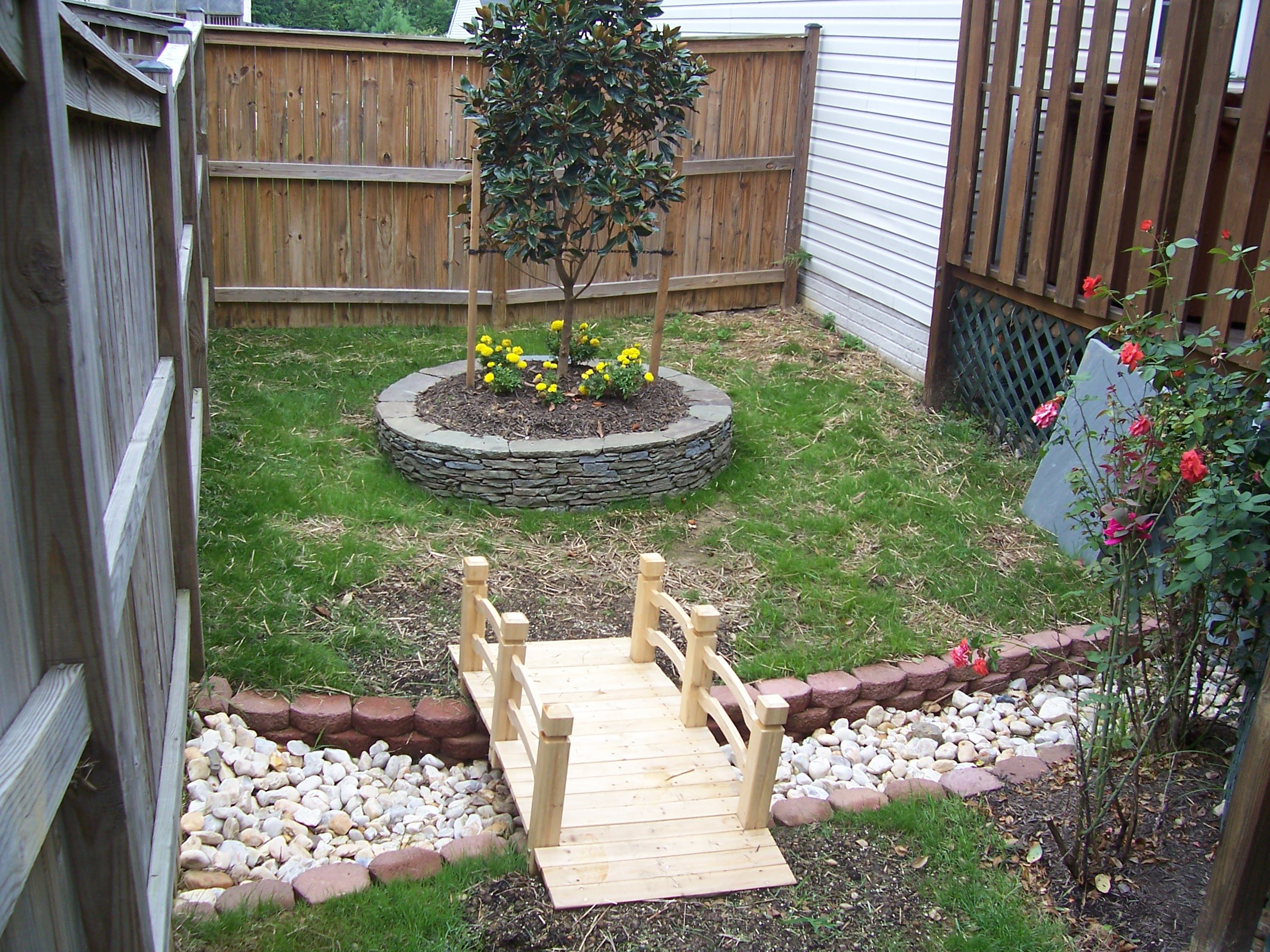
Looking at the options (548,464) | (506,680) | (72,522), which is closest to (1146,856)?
(506,680)

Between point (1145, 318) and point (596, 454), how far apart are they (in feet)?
9.70

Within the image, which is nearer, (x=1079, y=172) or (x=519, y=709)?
(x=519, y=709)

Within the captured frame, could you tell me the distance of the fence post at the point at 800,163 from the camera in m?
9.28

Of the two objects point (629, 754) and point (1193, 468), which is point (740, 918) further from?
point (1193, 468)

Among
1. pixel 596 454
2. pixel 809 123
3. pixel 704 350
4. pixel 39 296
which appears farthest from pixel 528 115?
pixel 39 296

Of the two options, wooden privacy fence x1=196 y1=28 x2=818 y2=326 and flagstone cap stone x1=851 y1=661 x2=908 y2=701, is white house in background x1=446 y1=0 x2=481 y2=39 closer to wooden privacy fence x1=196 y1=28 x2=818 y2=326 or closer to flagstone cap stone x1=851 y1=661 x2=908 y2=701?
wooden privacy fence x1=196 y1=28 x2=818 y2=326

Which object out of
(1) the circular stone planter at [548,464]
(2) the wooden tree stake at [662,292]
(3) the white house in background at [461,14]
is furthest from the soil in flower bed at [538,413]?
(3) the white house in background at [461,14]

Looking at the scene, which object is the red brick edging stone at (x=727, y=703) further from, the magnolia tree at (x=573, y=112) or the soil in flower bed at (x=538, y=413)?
the magnolia tree at (x=573, y=112)

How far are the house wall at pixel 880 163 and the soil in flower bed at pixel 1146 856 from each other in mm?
4667

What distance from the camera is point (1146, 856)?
3.36 m

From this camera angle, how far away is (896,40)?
8.12 meters

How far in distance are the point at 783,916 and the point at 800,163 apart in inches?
300

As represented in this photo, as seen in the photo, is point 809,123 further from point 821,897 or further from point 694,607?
point 821,897

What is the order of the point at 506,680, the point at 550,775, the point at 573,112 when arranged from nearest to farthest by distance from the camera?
1. the point at 550,775
2. the point at 506,680
3. the point at 573,112
